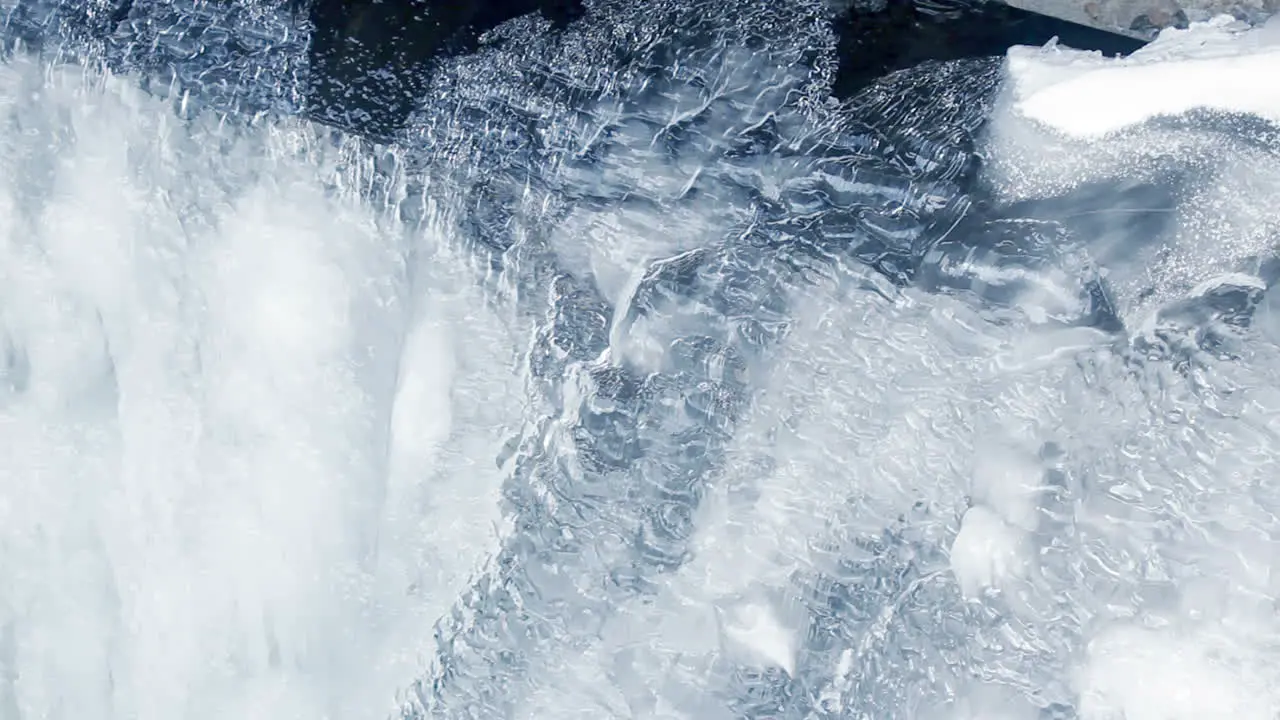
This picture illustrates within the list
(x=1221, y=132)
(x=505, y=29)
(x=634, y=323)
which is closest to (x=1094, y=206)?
(x=1221, y=132)

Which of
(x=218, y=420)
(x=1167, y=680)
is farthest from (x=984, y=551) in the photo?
(x=218, y=420)

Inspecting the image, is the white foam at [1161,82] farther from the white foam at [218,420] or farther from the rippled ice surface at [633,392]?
the white foam at [218,420]

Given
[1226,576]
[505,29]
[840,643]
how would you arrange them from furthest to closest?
[505,29] → [840,643] → [1226,576]

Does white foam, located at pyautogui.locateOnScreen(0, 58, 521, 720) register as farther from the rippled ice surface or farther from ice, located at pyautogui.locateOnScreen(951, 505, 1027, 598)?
ice, located at pyautogui.locateOnScreen(951, 505, 1027, 598)

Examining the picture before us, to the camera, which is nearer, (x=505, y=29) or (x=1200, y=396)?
(x=1200, y=396)

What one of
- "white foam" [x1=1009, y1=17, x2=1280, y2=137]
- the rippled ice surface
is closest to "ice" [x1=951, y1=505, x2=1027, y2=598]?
the rippled ice surface

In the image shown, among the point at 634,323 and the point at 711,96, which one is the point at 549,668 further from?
the point at 711,96

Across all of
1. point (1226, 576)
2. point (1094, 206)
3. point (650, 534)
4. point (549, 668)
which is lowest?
point (549, 668)
